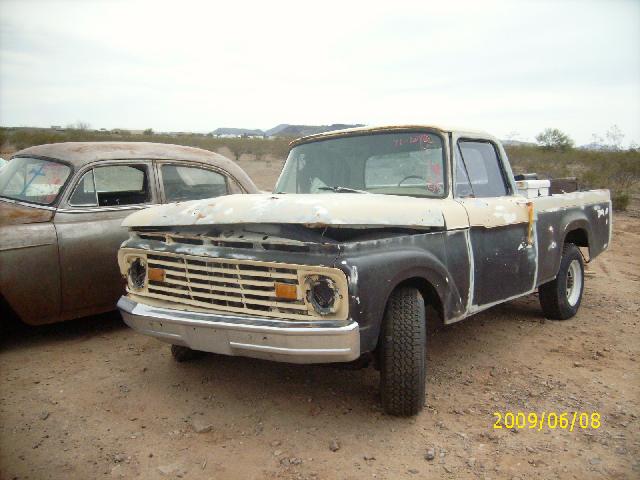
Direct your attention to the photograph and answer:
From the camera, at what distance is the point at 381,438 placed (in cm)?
263

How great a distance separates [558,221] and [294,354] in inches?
121

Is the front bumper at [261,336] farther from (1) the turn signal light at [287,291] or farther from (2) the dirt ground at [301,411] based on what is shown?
(2) the dirt ground at [301,411]

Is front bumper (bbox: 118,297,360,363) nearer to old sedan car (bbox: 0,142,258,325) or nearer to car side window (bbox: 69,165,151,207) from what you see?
old sedan car (bbox: 0,142,258,325)

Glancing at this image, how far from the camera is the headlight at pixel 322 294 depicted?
2.38 m

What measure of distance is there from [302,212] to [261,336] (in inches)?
25.8

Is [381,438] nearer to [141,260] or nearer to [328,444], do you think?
[328,444]

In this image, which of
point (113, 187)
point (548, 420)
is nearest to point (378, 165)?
point (548, 420)

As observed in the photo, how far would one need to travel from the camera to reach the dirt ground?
7.92 ft

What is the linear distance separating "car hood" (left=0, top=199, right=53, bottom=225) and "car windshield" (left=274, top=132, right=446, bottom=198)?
6.76ft

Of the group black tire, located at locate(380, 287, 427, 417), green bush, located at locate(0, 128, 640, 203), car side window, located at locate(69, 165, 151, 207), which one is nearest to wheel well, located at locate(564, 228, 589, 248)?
black tire, located at locate(380, 287, 427, 417)

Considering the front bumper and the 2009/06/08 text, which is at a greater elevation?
the front bumper

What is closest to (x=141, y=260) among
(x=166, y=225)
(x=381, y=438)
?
(x=166, y=225)

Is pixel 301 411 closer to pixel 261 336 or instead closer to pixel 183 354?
pixel 261 336

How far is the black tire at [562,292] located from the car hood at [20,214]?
4464mm
